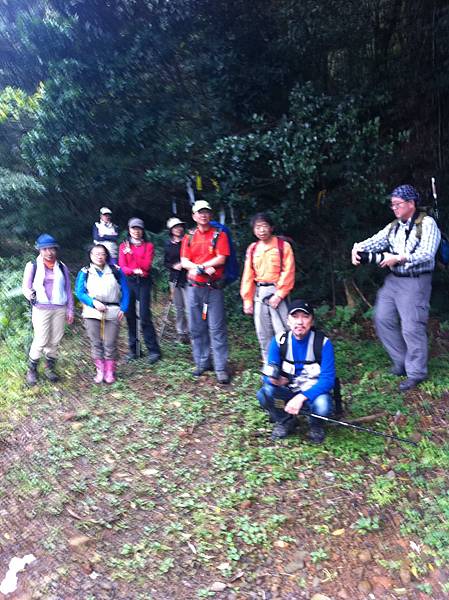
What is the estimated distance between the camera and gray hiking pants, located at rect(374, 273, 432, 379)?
211 inches

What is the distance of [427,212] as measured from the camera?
5316 millimetres

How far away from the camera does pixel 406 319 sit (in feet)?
17.8

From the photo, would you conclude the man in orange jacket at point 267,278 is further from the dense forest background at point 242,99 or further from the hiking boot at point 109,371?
the hiking boot at point 109,371

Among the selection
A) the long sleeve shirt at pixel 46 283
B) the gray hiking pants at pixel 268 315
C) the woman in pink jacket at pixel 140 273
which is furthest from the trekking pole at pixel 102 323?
the gray hiking pants at pixel 268 315

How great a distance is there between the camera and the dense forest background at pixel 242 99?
22.3ft

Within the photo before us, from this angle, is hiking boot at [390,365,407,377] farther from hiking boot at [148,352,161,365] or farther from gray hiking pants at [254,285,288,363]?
hiking boot at [148,352,161,365]

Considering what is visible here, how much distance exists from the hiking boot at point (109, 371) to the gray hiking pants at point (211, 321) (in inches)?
41.6

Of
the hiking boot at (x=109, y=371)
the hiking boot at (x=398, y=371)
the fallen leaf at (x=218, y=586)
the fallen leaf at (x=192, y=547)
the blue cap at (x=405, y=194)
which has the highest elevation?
the blue cap at (x=405, y=194)

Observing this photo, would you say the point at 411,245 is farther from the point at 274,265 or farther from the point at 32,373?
the point at 32,373

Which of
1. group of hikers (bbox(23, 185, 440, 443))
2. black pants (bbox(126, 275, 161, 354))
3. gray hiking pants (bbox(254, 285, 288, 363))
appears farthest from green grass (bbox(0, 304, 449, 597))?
black pants (bbox(126, 275, 161, 354))

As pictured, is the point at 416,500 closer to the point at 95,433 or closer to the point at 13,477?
the point at 95,433

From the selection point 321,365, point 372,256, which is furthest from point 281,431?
point 372,256

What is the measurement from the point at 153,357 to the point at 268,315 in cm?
188

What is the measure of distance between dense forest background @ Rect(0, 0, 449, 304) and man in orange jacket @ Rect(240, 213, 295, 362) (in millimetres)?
1419
